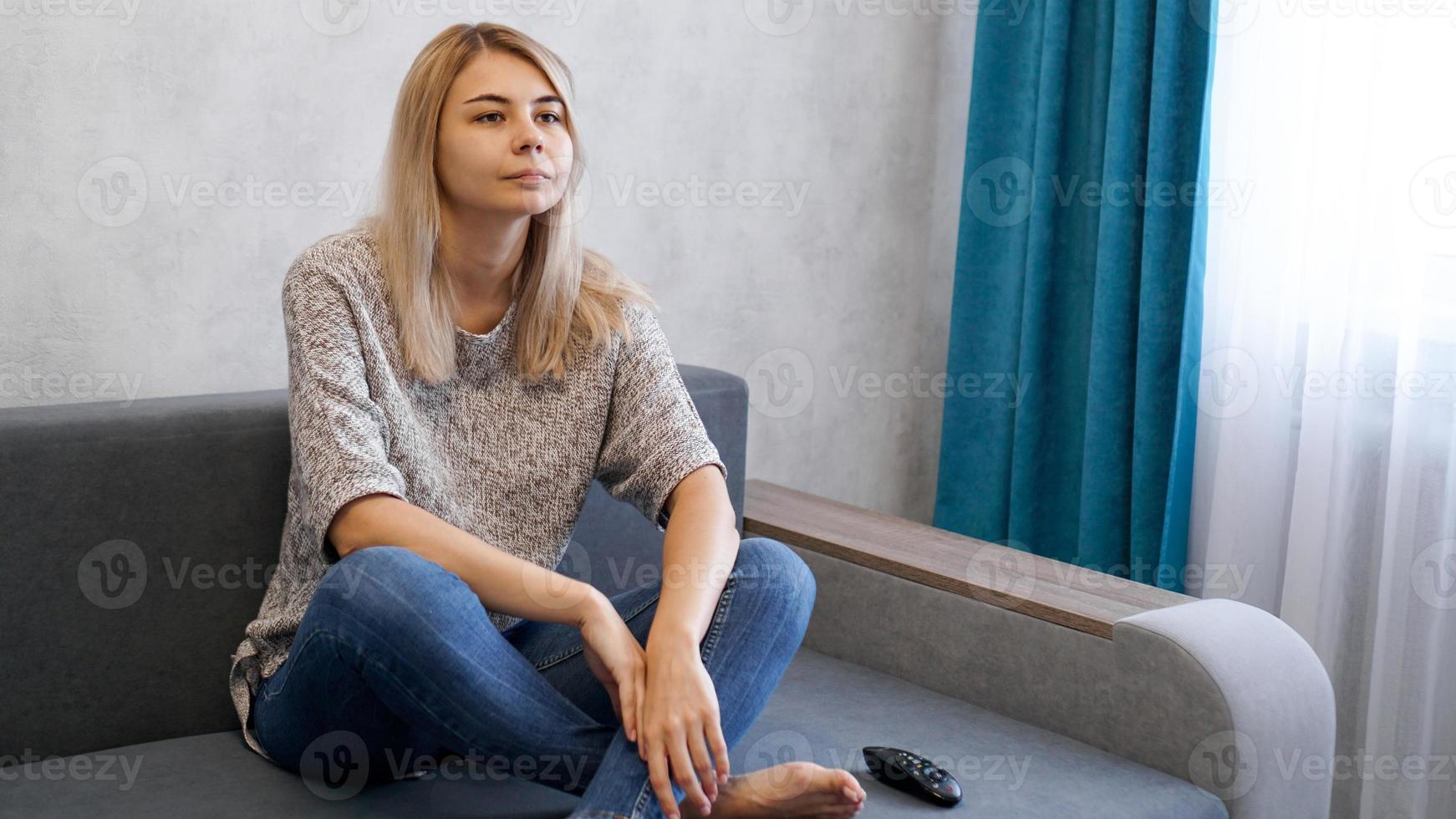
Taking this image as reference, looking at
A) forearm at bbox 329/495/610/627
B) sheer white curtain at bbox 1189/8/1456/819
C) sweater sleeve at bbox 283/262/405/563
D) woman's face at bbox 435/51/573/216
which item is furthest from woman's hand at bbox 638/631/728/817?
sheer white curtain at bbox 1189/8/1456/819

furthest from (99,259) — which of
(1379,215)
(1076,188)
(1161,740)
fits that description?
(1379,215)

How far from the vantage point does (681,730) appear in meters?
1.40

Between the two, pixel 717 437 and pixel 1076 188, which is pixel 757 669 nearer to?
pixel 717 437

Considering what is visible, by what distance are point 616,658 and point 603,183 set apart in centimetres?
114

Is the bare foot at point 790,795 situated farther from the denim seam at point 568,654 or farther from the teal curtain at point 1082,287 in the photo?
the teal curtain at point 1082,287

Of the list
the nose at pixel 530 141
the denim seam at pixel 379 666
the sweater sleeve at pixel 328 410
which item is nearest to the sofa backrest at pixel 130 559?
the sweater sleeve at pixel 328 410

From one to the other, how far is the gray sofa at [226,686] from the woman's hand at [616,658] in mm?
175

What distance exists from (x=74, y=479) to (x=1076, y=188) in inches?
74.5

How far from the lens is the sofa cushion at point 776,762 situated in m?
1.49

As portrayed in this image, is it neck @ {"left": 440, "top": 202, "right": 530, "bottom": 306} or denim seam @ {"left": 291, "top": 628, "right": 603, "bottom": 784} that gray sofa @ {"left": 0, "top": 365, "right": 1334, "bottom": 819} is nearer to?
denim seam @ {"left": 291, "top": 628, "right": 603, "bottom": 784}

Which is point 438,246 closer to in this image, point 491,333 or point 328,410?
point 491,333

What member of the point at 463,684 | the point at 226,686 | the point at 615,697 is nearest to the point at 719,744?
the point at 615,697

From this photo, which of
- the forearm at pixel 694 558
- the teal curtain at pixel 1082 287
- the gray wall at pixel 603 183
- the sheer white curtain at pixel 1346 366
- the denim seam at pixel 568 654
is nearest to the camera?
the forearm at pixel 694 558

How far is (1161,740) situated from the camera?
1730 mm
